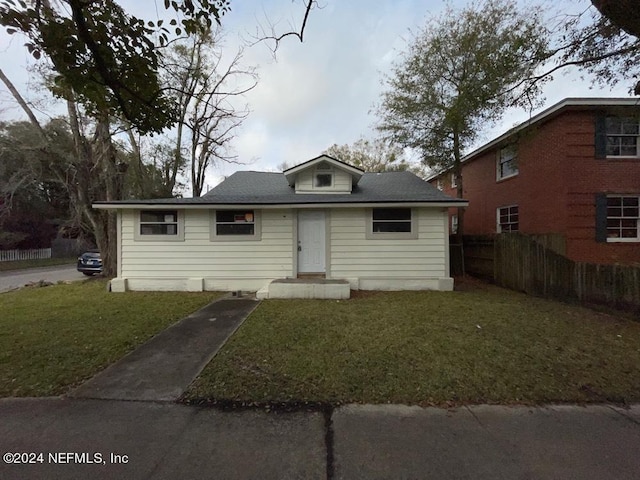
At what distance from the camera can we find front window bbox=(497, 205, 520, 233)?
1260 cm

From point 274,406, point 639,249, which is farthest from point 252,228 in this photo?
point 639,249

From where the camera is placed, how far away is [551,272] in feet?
24.3

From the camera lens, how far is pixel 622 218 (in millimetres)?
10148

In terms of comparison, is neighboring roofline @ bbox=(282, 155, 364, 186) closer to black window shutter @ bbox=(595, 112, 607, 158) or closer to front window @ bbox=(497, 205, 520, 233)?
front window @ bbox=(497, 205, 520, 233)

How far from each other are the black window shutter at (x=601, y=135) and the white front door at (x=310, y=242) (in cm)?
975

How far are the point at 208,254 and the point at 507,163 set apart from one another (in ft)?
42.1

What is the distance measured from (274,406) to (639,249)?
43.3ft

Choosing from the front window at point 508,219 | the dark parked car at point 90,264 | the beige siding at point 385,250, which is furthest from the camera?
the dark parked car at point 90,264

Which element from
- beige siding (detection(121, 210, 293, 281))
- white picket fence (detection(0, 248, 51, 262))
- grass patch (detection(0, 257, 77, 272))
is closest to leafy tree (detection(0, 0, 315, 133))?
beige siding (detection(121, 210, 293, 281))

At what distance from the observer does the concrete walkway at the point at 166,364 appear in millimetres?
3176

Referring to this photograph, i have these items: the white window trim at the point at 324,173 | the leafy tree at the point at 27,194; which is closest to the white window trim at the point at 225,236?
the white window trim at the point at 324,173

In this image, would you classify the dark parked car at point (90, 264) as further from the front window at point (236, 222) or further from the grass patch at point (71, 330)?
the front window at point (236, 222)

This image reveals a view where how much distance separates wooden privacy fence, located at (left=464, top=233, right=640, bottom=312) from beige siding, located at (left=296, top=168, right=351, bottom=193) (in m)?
5.19

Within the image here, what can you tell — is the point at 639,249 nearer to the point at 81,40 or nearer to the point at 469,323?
the point at 469,323
